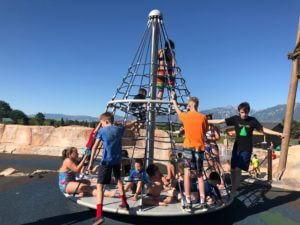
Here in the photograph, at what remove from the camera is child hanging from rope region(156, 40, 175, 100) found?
24.7 feet

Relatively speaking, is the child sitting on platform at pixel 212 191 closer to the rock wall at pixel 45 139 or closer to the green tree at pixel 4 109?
the rock wall at pixel 45 139

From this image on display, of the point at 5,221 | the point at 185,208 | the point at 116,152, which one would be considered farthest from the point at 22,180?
the point at 185,208

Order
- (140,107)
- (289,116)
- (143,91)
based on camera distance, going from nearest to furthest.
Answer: (140,107) < (143,91) < (289,116)

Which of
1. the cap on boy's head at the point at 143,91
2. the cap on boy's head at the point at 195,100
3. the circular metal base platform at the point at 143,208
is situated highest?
the cap on boy's head at the point at 143,91

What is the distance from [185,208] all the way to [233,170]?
148cm

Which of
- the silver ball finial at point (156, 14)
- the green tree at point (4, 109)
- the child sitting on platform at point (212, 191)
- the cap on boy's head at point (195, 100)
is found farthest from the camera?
the green tree at point (4, 109)

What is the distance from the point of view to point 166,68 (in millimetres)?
7520

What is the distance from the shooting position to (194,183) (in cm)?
602

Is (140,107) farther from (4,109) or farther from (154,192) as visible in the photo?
(4,109)

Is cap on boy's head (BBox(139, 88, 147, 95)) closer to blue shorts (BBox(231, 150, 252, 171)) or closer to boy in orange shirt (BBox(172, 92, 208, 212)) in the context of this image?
boy in orange shirt (BBox(172, 92, 208, 212))

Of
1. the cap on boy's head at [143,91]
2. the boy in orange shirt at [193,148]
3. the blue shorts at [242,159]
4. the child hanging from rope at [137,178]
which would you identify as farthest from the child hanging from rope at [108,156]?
the cap on boy's head at [143,91]

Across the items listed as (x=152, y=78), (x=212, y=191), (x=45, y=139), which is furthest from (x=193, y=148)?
(x=45, y=139)

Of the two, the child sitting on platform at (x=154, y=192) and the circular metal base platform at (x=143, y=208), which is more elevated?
the child sitting on platform at (x=154, y=192)

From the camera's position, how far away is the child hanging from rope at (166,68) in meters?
7.53
